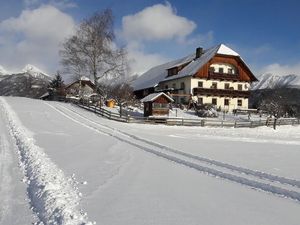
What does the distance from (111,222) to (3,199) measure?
124 inches

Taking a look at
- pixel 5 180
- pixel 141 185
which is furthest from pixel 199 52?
pixel 5 180

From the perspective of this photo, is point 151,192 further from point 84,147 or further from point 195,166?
point 84,147

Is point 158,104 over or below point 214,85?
below

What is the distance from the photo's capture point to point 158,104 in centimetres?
4456

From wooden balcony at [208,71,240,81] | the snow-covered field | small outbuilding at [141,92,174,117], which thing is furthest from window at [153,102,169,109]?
the snow-covered field

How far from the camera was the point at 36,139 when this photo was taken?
22.8 metres

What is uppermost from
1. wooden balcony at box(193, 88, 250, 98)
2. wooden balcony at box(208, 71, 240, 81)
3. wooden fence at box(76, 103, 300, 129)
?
wooden balcony at box(208, 71, 240, 81)

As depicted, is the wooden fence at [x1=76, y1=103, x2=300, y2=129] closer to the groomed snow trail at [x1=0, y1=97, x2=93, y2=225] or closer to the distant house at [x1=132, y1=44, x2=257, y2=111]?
the distant house at [x1=132, y1=44, x2=257, y2=111]

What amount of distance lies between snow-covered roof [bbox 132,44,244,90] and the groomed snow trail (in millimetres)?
45242

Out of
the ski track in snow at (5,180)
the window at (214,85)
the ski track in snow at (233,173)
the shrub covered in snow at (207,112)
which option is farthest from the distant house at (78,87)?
the ski track in snow at (5,180)

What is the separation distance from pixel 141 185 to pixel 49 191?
105 inches

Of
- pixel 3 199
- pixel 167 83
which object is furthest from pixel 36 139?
pixel 167 83

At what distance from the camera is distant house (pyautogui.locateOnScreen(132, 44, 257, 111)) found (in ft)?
196

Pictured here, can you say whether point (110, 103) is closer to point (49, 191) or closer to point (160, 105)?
point (160, 105)
